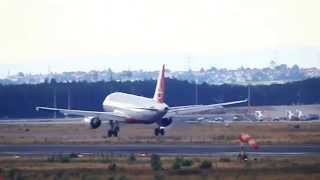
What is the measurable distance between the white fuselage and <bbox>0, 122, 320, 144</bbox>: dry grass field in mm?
1708

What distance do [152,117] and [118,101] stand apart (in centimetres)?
847

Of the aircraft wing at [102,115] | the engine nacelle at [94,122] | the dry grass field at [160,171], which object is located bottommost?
the dry grass field at [160,171]

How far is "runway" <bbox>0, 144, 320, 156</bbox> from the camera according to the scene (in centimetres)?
6556

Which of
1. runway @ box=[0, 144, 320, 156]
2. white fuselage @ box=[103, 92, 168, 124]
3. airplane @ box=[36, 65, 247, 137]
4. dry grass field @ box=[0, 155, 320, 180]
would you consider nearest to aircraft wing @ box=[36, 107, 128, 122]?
airplane @ box=[36, 65, 247, 137]

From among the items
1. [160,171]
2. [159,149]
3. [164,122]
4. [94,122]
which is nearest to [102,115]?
[94,122]

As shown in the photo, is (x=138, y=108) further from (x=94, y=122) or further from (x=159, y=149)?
(x=159, y=149)

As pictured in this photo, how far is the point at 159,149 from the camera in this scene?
232 ft

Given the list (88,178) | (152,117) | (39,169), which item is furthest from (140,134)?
(88,178)

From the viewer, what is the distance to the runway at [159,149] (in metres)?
65.6

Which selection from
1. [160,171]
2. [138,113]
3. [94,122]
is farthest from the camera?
[138,113]

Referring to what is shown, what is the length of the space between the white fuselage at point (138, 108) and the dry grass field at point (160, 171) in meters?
34.1

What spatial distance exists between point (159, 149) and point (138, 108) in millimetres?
27811

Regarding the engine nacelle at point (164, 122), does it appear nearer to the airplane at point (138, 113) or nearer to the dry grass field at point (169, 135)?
the airplane at point (138, 113)

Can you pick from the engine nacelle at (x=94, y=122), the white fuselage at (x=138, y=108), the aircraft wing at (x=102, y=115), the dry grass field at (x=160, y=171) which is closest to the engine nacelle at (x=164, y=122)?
the white fuselage at (x=138, y=108)
